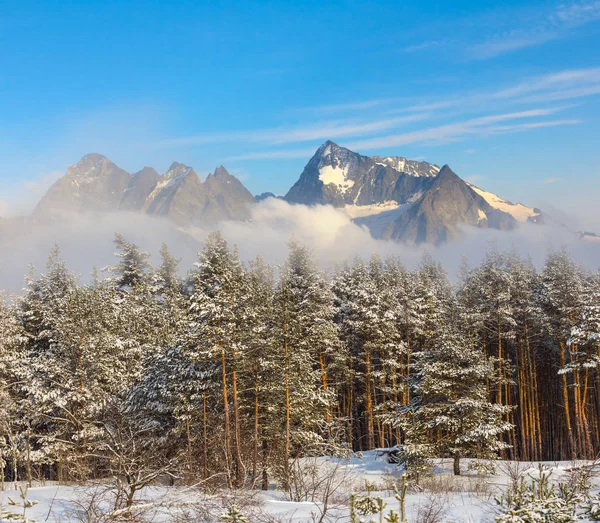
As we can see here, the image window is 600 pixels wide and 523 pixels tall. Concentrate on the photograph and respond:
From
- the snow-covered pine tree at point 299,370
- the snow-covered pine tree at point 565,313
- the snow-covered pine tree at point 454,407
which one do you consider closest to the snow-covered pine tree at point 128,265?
the snow-covered pine tree at point 299,370

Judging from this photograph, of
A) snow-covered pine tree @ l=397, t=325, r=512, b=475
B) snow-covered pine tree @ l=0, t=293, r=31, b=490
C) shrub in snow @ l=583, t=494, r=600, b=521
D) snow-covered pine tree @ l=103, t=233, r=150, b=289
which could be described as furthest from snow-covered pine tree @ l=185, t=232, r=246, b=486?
snow-covered pine tree @ l=103, t=233, r=150, b=289

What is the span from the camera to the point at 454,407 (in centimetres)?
2489

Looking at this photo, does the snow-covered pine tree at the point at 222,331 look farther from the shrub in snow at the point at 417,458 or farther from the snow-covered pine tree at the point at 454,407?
the snow-covered pine tree at the point at 454,407

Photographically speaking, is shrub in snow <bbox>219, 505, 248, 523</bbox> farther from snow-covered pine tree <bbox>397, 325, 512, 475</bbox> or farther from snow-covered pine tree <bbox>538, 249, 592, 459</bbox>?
snow-covered pine tree <bbox>538, 249, 592, 459</bbox>

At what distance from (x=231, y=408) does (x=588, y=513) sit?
16.9 m

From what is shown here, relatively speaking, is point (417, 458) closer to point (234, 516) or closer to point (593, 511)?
point (593, 511)

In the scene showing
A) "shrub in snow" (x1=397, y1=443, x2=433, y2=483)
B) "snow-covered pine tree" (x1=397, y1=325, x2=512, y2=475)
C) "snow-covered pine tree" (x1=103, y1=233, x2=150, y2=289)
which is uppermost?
"snow-covered pine tree" (x1=103, y1=233, x2=150, y2=289)

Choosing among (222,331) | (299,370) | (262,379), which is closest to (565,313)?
(299,370)

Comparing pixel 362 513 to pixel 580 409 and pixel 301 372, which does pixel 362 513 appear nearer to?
pixel 301 372

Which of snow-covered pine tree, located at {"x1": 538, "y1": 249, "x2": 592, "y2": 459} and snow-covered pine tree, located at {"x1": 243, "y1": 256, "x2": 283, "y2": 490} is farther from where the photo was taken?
snow-covered pine tree, located at {"x1": 538, "y1": 249, "x2": 592, "y2": 459}

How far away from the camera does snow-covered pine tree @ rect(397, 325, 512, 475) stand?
79.9ft

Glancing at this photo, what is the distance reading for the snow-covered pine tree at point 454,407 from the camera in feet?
79.9

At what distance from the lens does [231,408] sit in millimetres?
23281

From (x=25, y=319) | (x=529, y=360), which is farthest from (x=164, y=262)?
(x=529, y=360)
